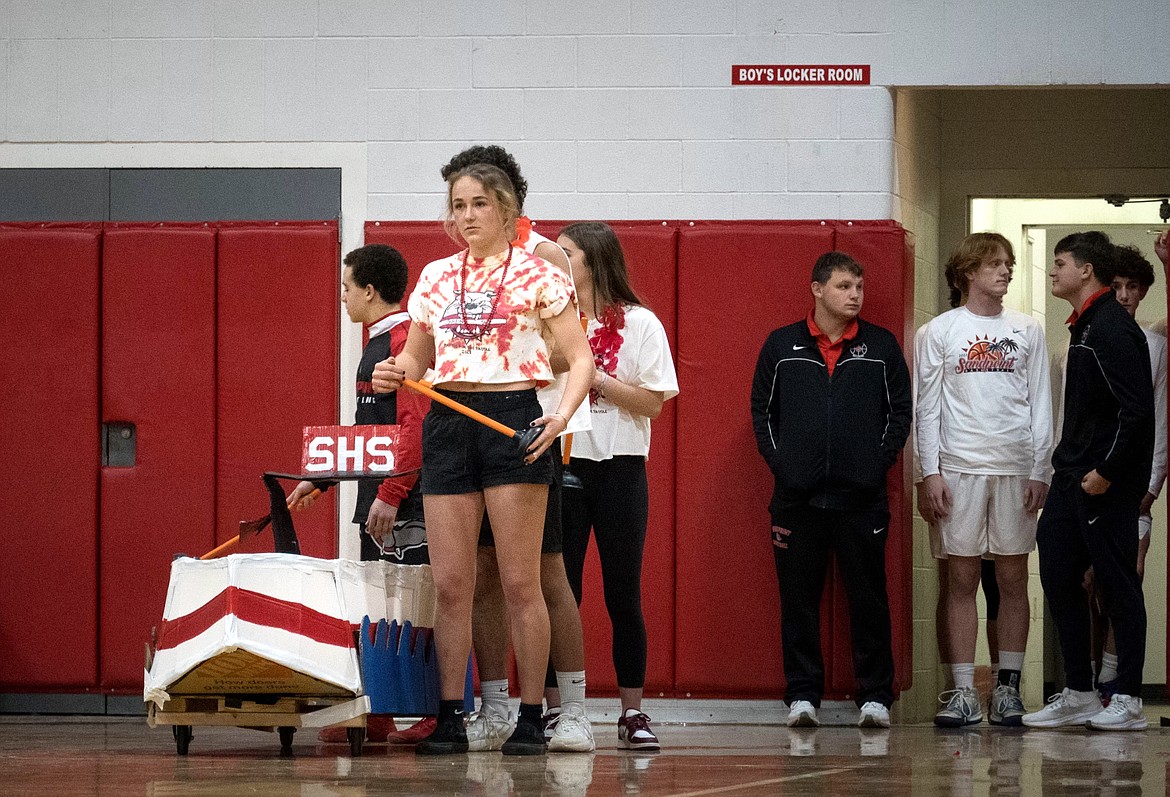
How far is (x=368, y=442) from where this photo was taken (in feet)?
14.9

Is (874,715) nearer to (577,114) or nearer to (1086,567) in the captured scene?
(1086,567)

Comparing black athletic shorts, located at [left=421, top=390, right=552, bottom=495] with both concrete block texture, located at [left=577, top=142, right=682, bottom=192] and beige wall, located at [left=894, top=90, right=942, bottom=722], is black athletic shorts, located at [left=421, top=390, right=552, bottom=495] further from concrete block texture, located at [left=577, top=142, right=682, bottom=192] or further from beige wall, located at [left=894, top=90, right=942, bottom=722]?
beige wall, located at [left=894, top=90, right=942, bottom=722]

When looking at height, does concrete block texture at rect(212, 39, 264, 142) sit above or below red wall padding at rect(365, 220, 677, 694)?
above

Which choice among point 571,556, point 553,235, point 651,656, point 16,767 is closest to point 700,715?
point 651,656

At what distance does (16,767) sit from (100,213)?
2.78 meters

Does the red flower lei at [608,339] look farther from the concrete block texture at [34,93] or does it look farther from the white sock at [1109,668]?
the concrete block texture at [34,93]

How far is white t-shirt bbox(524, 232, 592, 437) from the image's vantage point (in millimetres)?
4219

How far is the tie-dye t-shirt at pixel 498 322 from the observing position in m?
4.03

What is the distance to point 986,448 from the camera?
5.75 meters

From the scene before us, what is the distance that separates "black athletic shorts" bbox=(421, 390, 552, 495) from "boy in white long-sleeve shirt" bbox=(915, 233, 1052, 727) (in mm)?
2262

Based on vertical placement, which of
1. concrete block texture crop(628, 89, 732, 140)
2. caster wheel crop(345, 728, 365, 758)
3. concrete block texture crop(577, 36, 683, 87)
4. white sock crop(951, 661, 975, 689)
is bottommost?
white sock crop(951, 661, 975, 689)

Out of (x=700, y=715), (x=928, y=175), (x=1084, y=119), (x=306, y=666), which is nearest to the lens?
(x=306, y=666)

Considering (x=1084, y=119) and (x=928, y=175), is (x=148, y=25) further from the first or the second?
(x=1084, y=119)

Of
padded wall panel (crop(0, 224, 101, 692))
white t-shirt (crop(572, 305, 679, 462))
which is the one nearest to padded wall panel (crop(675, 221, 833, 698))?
white t-shirt (crop(572, 305, 679, 462))
